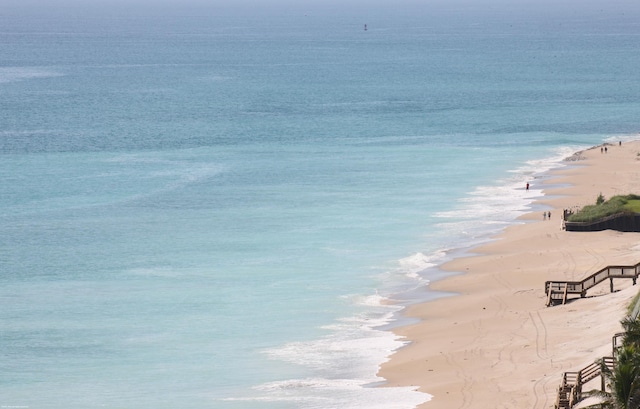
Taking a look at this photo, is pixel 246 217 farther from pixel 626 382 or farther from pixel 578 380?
pixel 626 382

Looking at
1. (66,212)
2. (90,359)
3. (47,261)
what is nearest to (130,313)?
(90,359)

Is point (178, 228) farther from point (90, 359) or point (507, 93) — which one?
point (507, 93)

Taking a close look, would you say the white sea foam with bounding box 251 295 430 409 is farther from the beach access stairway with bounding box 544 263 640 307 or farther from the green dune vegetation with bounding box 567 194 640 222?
the green dune vegetation with bounding box 567 194 640 222

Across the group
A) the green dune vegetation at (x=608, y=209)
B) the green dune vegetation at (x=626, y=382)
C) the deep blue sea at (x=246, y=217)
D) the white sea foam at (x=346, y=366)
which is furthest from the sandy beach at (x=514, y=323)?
the green dune vegetation at (x=626, y=382)

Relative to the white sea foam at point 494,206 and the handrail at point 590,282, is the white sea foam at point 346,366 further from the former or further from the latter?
the white sea foam at point 494,206

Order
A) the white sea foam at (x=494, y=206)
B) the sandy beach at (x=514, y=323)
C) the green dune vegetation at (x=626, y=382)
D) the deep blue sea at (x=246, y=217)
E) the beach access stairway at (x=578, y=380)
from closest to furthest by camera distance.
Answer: the green dune vegetation at (x=626, y=382) < the beach access stairway at (x=578, y=380) < the sandy beach at (x=514, y=323) < the deep blue sea at (x=246, y=217) < the white sea foam at (x=494, y=206)

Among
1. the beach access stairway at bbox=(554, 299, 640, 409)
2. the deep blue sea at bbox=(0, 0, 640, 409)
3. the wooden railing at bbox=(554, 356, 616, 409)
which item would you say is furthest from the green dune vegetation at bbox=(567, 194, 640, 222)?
the wooden railing at bbox=(554, 356, 616, 409)
